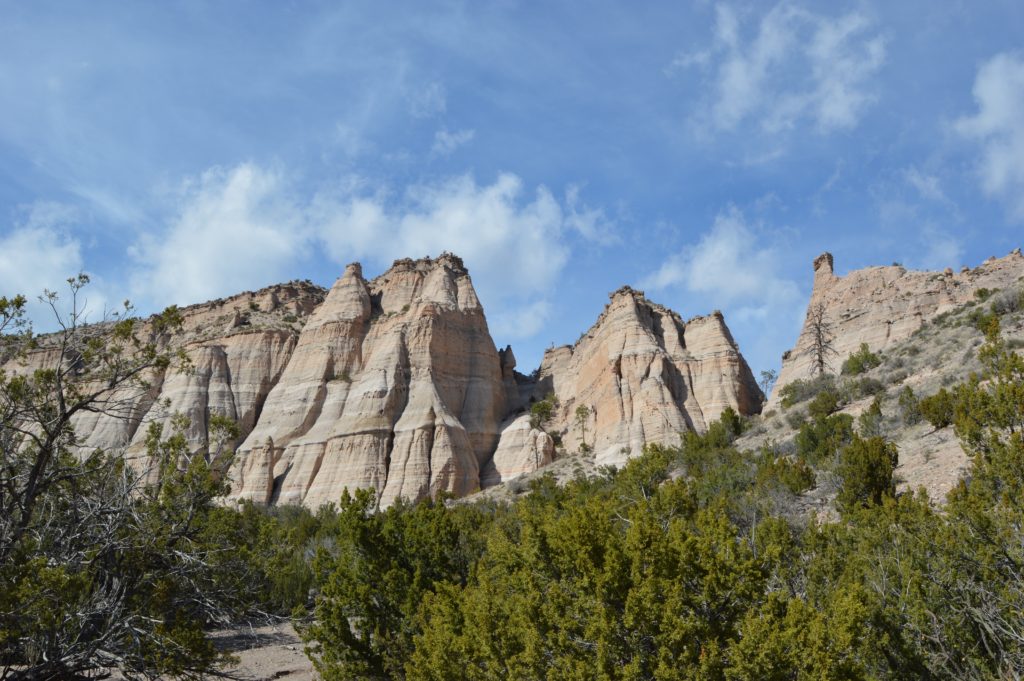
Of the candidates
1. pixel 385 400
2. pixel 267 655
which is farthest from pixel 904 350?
pixel 385 400

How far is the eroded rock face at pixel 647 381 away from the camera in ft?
175

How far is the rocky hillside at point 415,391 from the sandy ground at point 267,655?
24.5 meters

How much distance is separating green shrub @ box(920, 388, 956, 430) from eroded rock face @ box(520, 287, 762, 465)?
2792cm

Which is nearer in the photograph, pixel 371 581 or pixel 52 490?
pixel 52 490

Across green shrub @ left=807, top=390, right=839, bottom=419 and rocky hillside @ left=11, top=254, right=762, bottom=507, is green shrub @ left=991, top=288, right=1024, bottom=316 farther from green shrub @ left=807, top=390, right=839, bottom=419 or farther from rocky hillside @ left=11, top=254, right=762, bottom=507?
rocky hillside @ left=11, top=254, right=762, bottom=507

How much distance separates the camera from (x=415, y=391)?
5716 cm

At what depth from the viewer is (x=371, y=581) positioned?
16359mm

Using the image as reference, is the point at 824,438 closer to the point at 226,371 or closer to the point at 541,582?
the point at 541,582

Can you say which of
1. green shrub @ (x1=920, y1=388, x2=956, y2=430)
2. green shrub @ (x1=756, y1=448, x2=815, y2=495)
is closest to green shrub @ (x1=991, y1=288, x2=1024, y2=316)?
green shrub @ (x1=920, y1=388, x2=956, y2=430)

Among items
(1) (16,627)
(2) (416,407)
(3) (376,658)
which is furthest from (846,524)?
(2) (416,407)

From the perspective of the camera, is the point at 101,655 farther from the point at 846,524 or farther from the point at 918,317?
the point at 918,317

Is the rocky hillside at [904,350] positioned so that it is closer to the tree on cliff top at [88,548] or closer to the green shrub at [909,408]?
the green shrub at [909,408]

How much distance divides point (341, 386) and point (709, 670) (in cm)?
5388

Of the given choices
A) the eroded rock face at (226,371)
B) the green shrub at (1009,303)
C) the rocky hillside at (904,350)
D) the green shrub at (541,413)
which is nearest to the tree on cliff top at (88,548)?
the rocky hillside at (904,350)
